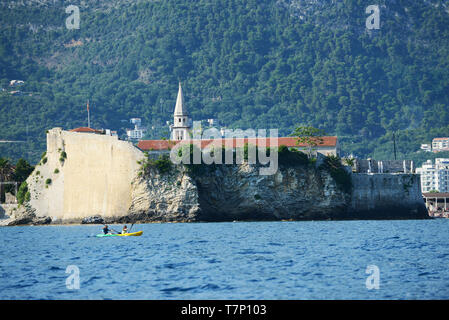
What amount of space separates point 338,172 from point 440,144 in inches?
4547

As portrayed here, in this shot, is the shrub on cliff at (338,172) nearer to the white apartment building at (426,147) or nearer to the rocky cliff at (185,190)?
the rocky cliff at (185,190)

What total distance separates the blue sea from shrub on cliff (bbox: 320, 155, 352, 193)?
2316 cm

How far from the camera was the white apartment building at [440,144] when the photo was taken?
188 m

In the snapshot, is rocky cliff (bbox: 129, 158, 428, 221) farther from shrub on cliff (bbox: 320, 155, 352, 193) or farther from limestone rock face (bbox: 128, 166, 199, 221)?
shrub on cliff (bbox: 320, 155, 352, 193)

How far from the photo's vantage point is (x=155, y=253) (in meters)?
43.5

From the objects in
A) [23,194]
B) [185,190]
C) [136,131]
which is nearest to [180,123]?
[23,194]

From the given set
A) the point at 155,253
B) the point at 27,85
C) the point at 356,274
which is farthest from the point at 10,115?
the point at 356,274

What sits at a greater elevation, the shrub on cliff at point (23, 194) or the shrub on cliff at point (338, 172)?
the shrub on cliff at point (338, 172)

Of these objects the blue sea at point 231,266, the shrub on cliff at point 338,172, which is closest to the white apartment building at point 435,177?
the shrub on cliff at point 338,172

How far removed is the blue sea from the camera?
96.9 ft

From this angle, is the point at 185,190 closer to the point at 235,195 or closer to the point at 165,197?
the point at 165,197

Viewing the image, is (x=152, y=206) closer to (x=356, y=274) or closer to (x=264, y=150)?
(x=264, y=150)

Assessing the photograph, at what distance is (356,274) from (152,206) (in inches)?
1771

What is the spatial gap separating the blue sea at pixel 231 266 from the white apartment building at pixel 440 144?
441ft
